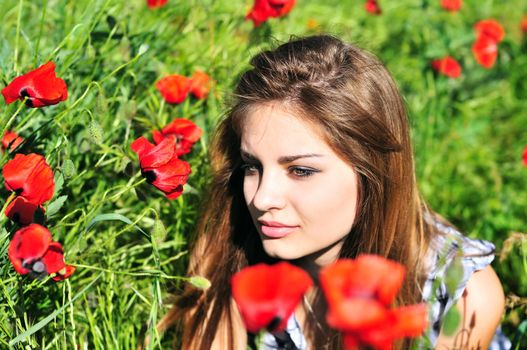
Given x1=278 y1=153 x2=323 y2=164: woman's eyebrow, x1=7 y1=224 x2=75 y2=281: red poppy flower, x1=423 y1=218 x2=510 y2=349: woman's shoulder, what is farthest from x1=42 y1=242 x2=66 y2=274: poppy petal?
x1=423 y1=218 x2=510 y2=349: woman's shoulder

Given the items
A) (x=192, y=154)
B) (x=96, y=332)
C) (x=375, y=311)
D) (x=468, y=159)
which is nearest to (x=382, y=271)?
(x=375, y=311)

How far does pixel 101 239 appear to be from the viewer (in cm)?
168

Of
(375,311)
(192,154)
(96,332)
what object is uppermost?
(375,311)

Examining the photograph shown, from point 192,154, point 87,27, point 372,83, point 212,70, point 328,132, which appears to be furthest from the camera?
point 212,70

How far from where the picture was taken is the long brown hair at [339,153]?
1.52 m

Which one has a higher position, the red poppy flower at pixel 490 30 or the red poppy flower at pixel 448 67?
the red poppy flower at pixel 490 30

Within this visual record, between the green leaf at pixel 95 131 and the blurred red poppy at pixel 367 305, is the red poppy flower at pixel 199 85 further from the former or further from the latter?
the blurred red poppy at pixel 367 305

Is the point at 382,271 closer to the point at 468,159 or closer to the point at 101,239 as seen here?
the point at 101,239

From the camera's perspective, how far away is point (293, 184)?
142 cm

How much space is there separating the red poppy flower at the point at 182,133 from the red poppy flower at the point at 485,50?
129 cm

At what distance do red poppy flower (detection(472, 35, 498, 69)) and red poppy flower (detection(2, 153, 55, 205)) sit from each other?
1.79 meters

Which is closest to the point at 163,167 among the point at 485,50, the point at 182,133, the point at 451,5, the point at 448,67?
the point at 182,133

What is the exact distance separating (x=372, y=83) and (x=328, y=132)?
0.20 metres

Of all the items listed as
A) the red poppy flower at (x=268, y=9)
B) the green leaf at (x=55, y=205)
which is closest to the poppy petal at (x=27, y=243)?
the green leaf at (x=55, y=205)
